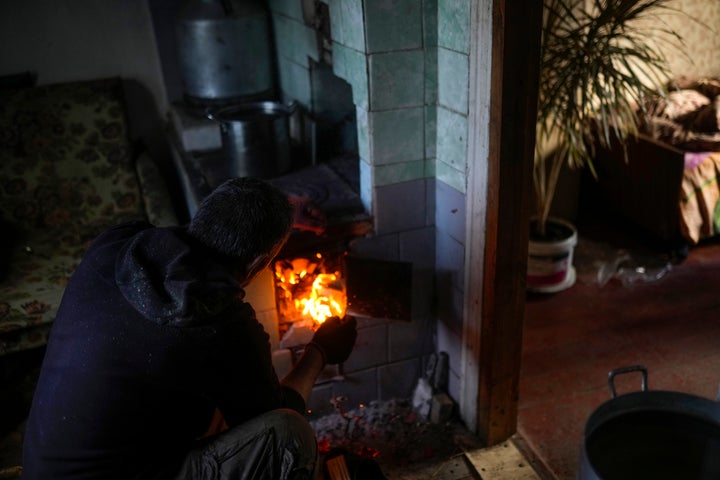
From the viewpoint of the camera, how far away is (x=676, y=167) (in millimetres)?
3422

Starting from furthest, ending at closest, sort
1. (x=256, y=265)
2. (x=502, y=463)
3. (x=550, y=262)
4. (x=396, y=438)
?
(x=550, y=262), (x=396, y=438), (x=502, y=463), (x=256, y=265)

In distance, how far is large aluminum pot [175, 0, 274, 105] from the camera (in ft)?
9.85

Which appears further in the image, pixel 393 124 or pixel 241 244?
pixel 393 124

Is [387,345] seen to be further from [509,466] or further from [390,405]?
[509,466]

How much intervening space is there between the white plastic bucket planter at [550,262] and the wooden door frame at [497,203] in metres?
1.08

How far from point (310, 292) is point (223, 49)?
53.5 inches

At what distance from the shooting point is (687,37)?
159 inches

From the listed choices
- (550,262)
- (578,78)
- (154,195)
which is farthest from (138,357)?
(550,262)

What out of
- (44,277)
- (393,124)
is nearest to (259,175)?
(393,124)

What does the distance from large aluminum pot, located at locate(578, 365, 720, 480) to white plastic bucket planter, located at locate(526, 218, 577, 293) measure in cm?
162

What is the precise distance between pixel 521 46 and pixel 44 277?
2.13 meters

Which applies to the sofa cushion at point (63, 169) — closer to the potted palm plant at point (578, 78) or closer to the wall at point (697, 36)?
the potted palm plant at point (578, 78)

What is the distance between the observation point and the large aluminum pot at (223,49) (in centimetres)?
300

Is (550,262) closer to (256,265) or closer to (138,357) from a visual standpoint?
(256,265)
